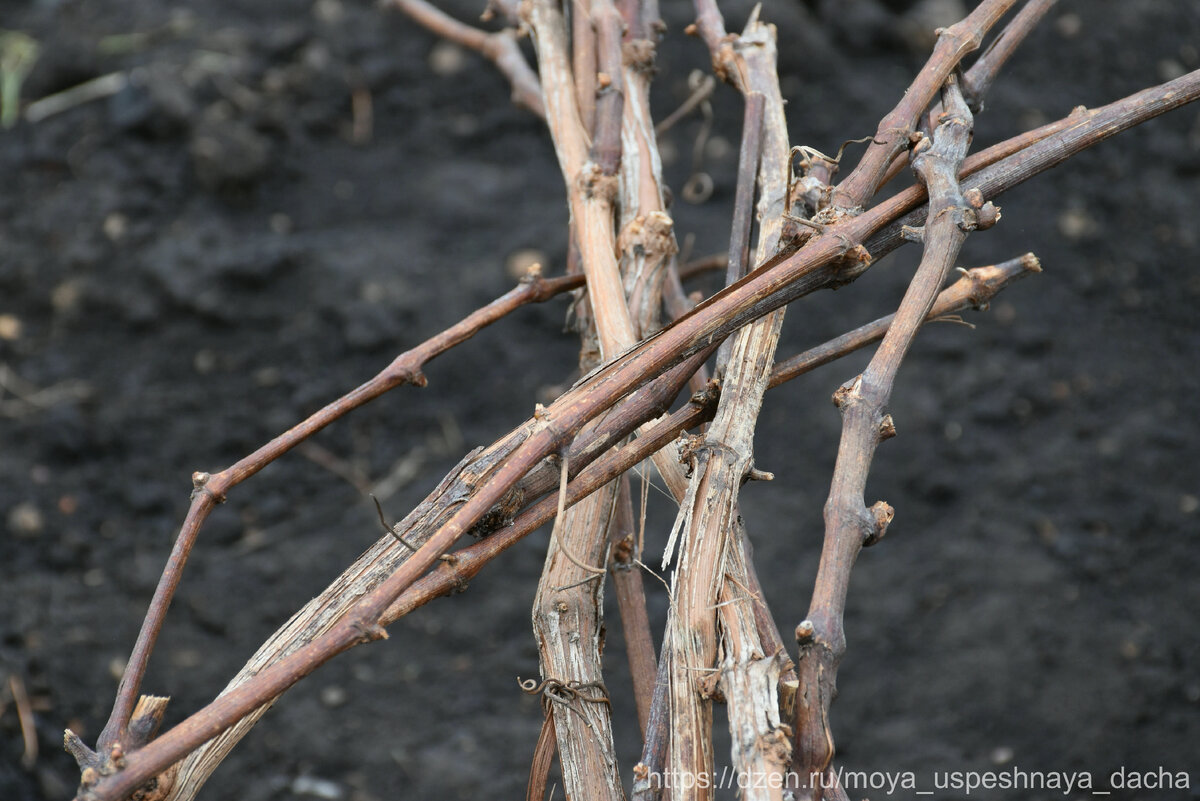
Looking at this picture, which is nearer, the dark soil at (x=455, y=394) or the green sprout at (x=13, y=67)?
the dark soil at (x=455, y=394)

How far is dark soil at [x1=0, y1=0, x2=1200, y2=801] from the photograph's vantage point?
4.76ft

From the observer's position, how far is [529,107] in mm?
939

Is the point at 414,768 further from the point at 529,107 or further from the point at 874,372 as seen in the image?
the point at 874,372

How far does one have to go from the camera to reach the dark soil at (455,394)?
4.76ft

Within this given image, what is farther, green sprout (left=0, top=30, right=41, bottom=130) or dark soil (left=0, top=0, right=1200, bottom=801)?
green sprout (left=0, top=30, right=41, bottom=130)

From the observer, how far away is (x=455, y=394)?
167 cm

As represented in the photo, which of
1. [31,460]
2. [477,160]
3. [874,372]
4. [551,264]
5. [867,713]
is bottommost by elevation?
[874,372]

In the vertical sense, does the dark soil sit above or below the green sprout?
below

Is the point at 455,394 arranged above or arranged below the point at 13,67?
below

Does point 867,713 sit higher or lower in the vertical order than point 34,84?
lower

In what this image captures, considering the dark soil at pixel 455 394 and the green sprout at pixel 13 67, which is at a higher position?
the green sprout at pixel 13 67

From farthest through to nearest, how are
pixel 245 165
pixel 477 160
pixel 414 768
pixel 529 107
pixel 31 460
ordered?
pixel 477 160, pixel 245 165, pixel 31 460, pixel 414 768, pixel 529 107

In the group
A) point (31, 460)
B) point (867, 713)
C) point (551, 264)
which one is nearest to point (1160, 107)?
point (867, 713)

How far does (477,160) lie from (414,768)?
3.67 ft
